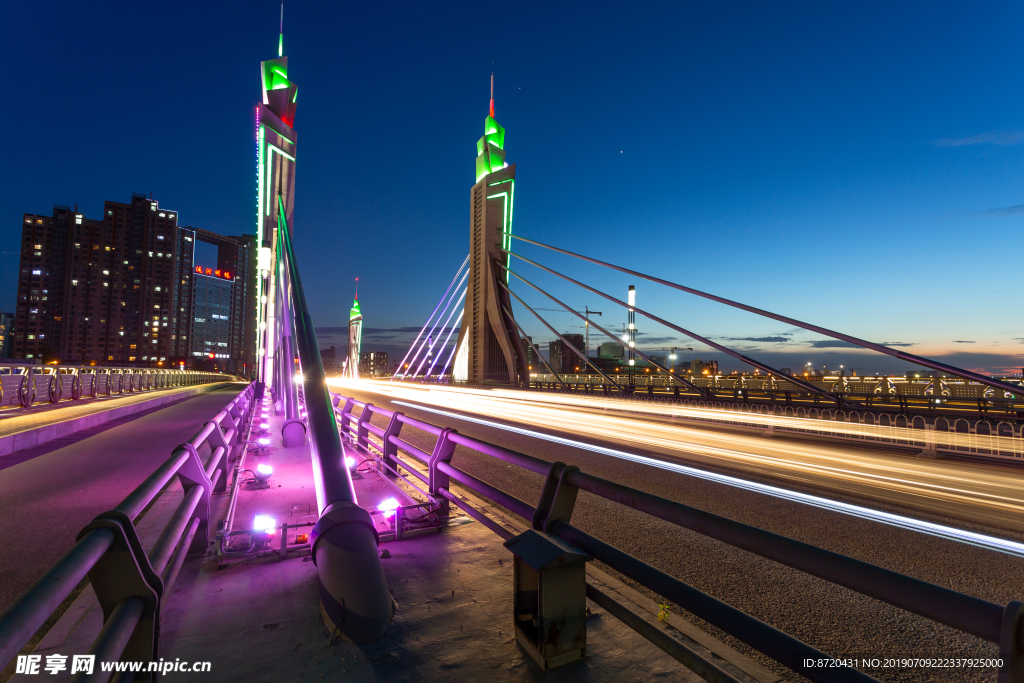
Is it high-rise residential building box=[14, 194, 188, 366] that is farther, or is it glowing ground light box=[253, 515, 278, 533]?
high-rise residential building box=[14, 194, 188, 366]

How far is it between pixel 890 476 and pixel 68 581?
37.4 feet

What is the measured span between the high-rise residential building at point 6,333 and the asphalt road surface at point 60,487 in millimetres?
163151

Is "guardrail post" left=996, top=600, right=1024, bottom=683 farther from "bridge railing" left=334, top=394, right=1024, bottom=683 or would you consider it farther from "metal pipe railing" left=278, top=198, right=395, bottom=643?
"metal pipe railing" left=278, top=198, right=395, bottom=643

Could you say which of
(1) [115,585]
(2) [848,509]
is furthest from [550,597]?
(2) [848,509]

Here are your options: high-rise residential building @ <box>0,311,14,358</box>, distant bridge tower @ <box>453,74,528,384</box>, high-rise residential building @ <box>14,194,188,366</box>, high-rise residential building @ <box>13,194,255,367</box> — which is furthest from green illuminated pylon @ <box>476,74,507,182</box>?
high-rise residential building @ <box>0,311,14,358</box>

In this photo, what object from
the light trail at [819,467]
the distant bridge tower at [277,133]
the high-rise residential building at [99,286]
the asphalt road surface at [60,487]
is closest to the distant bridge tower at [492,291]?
the distant bridge tower at [277,133]

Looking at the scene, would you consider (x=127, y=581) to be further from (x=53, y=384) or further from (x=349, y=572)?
(x=53, y=384)

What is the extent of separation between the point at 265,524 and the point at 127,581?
2952 millimetres

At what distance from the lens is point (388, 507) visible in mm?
5371

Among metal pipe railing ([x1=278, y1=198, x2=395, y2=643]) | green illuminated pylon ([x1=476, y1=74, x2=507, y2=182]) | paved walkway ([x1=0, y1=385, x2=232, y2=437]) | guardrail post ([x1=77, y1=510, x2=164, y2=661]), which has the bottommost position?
paved walkway ([x1=0, y1=385, x2=232, y2=437])

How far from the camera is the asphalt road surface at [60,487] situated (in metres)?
4.73

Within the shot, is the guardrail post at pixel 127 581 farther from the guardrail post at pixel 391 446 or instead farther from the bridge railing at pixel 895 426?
the bridge railing at pixel 895 426

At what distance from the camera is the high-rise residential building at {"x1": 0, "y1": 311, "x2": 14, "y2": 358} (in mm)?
132875

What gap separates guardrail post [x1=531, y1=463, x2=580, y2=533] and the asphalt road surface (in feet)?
12.8
